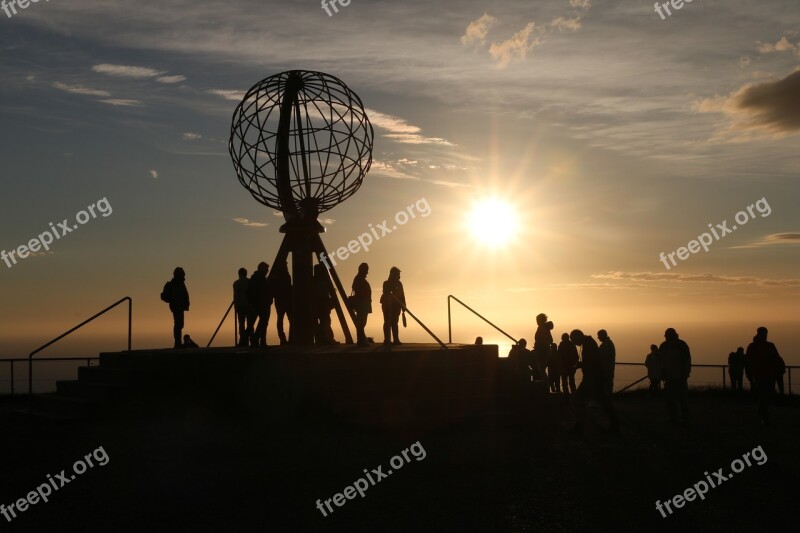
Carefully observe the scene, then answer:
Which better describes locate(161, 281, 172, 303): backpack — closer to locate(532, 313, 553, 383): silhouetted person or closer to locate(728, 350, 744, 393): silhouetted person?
locate(532, 313, 553, 383): silhouetted person

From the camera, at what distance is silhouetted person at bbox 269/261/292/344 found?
19344mm

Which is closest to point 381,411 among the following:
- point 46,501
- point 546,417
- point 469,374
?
point 469,374

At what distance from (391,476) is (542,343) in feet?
30.1

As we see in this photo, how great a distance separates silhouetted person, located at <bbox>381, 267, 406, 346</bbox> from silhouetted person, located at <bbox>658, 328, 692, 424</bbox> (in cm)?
525

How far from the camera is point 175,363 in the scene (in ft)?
51.2

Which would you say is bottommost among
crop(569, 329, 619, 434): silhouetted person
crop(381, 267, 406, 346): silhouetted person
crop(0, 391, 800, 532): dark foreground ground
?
crop(0, 391, 800, 532): dark foreground ground

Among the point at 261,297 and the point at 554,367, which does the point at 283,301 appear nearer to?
the point at 261,297

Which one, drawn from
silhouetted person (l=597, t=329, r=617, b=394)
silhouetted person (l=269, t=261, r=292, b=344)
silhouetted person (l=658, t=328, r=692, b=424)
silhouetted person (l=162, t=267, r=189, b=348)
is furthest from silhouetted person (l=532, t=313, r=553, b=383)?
silhouetted person (l=162, t=267, r=189, b=348)

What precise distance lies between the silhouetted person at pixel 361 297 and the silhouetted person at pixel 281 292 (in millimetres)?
1839

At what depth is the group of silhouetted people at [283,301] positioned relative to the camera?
56.3 ft

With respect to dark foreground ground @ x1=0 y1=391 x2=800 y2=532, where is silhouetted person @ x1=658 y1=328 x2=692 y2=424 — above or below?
above

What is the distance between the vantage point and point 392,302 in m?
17.7

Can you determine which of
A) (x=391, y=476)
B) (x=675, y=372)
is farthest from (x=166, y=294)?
(x=675, y=372)

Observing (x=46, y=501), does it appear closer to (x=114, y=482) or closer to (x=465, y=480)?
(x=114, y=482)
